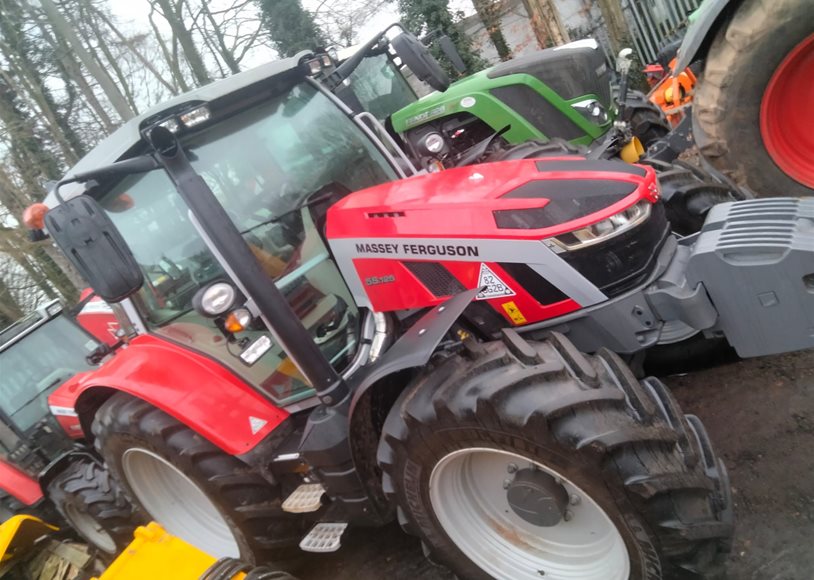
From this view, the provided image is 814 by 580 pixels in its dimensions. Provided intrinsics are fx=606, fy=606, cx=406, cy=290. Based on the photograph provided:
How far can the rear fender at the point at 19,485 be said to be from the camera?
407 cm

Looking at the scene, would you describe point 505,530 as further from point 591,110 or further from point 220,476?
point 591,110

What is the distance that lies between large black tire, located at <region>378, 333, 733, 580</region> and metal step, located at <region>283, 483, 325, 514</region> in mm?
708

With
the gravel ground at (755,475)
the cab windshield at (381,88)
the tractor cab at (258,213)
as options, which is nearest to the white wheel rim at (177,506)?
the gravel ground at (755,475)

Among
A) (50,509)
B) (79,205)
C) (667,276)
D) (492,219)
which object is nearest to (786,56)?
(667,276)

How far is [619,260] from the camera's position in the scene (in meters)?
2.25

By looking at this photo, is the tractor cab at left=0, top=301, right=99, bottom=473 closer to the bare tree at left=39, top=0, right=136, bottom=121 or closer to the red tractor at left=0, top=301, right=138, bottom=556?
the red tractor at left=0, top=301, right=138, bottom=556

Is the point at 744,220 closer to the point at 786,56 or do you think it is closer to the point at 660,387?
the point at 660,387

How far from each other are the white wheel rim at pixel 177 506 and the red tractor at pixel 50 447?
27 centimetres

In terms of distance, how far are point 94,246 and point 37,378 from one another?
3.20 m

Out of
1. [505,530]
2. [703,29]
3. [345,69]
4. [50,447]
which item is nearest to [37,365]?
[50,447]

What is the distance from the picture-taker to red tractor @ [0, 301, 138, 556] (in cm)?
373

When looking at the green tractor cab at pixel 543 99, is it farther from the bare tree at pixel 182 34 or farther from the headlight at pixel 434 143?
the bare tree at pixel 182 34

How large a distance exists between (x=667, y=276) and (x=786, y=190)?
1.37 meters

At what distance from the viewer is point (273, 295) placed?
240 centimetres
